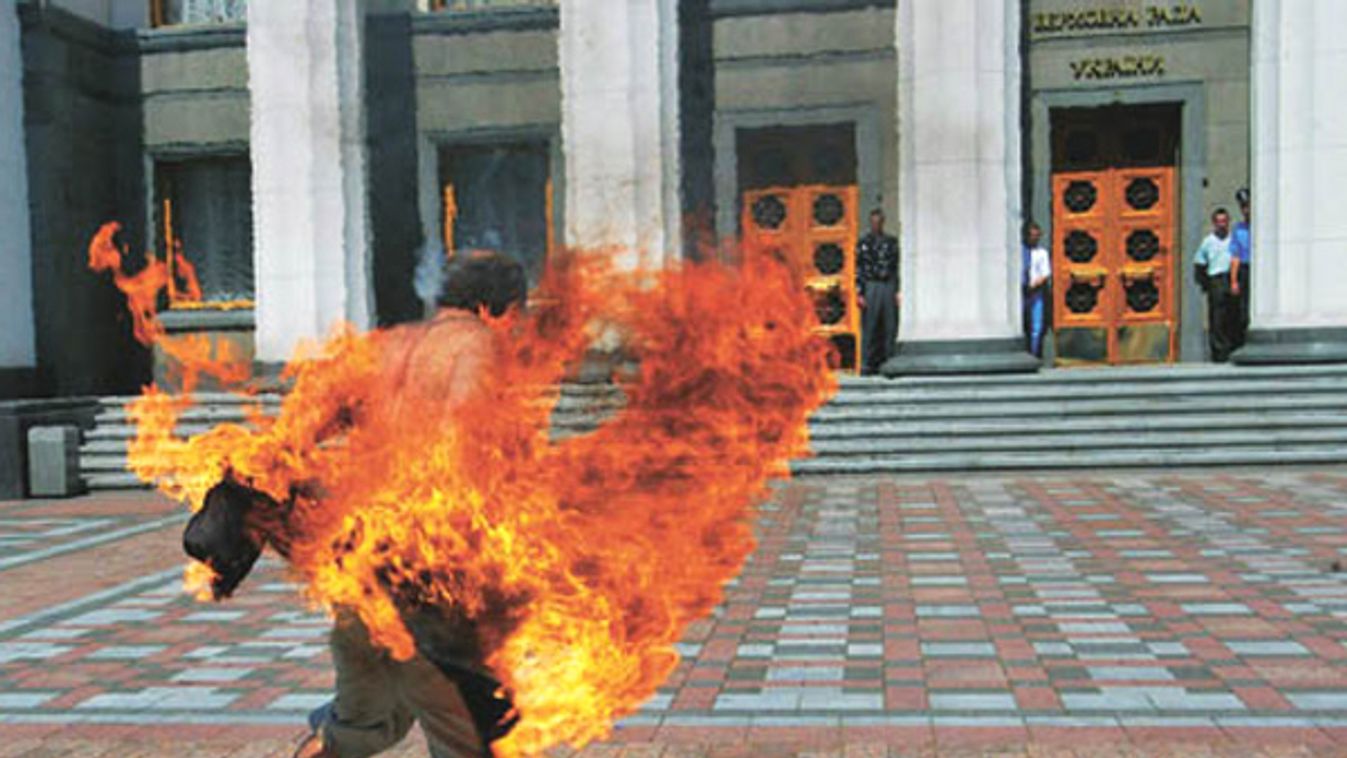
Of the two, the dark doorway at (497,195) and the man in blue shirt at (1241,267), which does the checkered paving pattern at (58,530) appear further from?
the man in blue shirt at (1241,267)

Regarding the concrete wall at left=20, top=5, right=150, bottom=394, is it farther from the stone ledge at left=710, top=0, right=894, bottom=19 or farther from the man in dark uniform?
the man in dark uniform

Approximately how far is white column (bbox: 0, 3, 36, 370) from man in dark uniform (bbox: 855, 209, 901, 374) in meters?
10.9

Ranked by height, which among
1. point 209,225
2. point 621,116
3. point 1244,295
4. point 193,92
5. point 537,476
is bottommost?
point 537,476

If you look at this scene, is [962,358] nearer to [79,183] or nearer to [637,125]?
[637,125]

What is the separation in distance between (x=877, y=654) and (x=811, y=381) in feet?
8.02

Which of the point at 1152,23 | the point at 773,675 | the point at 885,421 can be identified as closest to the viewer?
the point at 773,675

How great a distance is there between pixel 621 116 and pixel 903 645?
10.6m

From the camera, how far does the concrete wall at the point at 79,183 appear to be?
1642 cm

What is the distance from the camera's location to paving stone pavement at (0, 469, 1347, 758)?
5059mm

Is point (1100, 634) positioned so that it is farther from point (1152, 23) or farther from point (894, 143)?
point (1152, 23)

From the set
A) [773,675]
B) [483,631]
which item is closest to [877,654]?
[773,675]

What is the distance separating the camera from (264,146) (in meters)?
16.2

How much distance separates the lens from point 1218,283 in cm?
1586

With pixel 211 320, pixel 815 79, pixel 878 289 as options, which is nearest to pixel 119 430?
pixel 211 320
